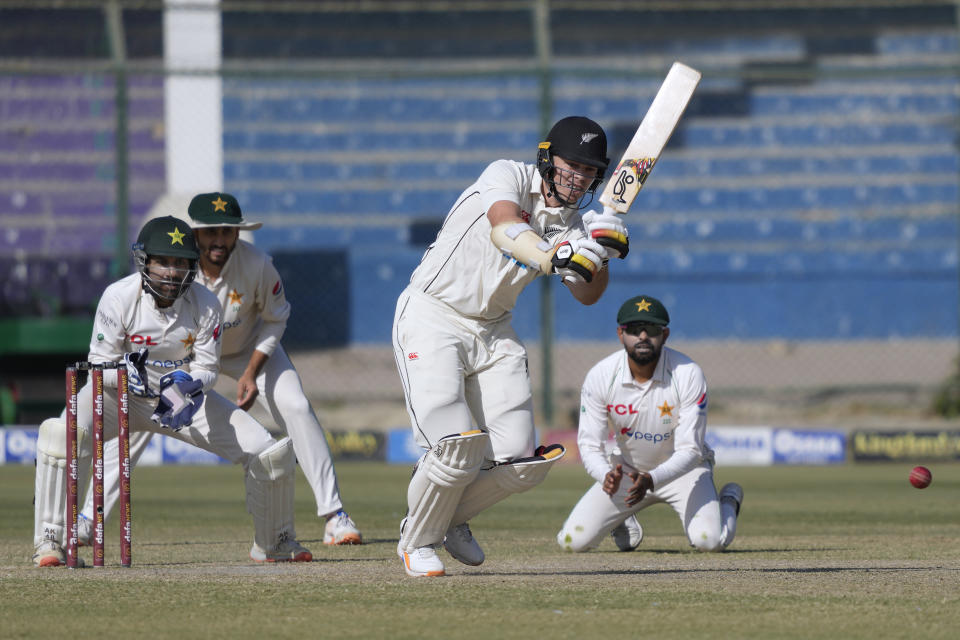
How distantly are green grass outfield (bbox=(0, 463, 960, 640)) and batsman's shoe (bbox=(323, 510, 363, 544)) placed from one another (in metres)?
0.06

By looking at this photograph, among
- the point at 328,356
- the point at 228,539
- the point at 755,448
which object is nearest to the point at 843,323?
the point at 755,448

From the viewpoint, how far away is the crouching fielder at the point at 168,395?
17.2 ft

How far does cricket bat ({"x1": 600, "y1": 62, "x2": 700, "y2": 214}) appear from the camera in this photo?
4.86 meters

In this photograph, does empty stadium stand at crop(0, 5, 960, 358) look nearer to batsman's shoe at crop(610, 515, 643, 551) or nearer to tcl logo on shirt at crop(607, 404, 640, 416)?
tcl logo on shirt at crop(607, 404, 640, 416)

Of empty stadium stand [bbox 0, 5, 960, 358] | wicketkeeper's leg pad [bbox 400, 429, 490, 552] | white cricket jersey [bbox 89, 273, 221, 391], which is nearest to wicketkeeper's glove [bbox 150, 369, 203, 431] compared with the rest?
white cricket jersey [bbox 89, 273, 221, 391]

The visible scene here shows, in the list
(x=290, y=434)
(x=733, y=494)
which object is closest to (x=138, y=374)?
(x=290, y=434)

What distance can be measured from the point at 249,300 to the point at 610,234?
2.63 m

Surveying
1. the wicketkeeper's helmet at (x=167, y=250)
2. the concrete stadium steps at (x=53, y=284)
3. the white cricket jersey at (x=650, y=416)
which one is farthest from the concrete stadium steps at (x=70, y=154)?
the wicketkeeper's helmet at (x=167, y=250)

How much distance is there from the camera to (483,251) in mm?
4879

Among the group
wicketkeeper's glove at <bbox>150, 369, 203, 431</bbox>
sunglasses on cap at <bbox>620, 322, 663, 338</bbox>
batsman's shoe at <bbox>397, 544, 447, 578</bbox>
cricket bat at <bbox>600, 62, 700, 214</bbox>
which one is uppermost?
cricket bat at <bbox>600, 62, 700, 214</bbox>

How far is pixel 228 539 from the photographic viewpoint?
6590 millimetres

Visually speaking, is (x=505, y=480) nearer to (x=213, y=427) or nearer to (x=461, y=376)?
(x=461, y=376)

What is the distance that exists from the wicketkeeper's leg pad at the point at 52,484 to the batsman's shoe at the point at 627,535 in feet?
8.01

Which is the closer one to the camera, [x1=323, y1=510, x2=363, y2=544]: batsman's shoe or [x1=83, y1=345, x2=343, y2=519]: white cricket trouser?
[x1=323, y1=510, x2=363, y2=544]: batsman's shoe
